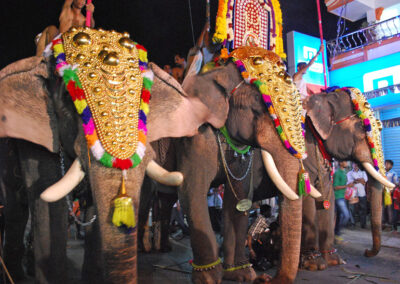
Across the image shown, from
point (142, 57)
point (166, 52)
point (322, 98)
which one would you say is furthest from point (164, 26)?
point (142, 57)

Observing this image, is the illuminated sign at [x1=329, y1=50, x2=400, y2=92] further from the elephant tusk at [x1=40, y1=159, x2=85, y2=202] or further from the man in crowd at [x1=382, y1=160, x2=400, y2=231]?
the elephant tusk at [x1=40, y1=159, x2=85, y2=202]

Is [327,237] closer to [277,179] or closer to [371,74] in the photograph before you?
[277,179]

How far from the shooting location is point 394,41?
11.2m

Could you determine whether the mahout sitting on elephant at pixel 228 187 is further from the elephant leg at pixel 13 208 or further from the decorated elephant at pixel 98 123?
the elephant leg at pixel 13 208

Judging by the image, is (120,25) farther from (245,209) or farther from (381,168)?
(381,168)

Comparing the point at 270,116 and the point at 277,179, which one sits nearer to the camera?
the point at 277,179

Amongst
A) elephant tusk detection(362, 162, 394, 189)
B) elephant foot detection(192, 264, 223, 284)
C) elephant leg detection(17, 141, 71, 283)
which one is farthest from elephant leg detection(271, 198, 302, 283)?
elephant tusk detection(362, 162, 394, 189)

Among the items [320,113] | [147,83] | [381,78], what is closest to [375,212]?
[320,113]

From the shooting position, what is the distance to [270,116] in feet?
11.0

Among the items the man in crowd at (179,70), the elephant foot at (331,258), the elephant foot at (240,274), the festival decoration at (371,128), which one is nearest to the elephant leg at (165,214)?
the man in crowd at (179,70)

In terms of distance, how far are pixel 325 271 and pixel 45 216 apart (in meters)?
3.25

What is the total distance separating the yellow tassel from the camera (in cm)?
185

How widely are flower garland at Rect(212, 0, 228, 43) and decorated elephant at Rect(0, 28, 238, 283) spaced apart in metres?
1.77

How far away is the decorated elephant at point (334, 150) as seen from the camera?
4.60 metres
